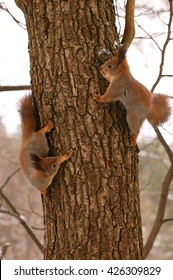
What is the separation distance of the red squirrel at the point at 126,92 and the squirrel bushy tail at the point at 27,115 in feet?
1.43

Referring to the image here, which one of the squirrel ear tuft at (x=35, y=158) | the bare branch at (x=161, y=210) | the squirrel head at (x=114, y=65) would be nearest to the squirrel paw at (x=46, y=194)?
the squirrel ear tuft at (x=35, y=158)

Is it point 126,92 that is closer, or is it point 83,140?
point 83,140

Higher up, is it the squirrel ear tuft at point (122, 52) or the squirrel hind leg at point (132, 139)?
the squirrel ear tuft at point (122, 52)

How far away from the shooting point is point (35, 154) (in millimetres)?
2752

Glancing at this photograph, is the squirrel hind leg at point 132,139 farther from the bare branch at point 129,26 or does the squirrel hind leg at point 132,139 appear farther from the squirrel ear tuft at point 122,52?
the bare branch at point 129,26

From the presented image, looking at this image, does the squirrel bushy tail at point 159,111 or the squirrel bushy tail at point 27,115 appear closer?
the squirrel bushy tail at point 27,115

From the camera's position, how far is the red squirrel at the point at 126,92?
2.62 m

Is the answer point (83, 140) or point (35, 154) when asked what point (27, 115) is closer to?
point (35, 154)

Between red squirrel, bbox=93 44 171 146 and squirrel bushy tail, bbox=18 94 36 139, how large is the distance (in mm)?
435

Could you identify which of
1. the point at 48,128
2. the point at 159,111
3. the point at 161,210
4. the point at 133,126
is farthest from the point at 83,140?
the point at 161,210

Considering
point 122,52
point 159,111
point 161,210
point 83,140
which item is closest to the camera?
point 83,140

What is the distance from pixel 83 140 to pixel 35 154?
1.19 ft

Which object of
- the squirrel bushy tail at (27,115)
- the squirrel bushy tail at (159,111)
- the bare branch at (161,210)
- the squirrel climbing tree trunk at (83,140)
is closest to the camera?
the squirrel climbing tree trunk at (83,140)

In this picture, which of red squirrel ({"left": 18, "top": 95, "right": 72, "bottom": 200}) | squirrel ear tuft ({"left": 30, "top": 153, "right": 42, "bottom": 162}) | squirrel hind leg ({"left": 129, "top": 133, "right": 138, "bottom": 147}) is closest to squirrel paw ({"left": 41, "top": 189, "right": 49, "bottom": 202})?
red squirrel ({"left": 18, "top": 95, "right": 72, "bottom": 200})
